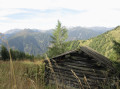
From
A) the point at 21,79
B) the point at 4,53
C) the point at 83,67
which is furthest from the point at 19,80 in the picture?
the point at 4,53

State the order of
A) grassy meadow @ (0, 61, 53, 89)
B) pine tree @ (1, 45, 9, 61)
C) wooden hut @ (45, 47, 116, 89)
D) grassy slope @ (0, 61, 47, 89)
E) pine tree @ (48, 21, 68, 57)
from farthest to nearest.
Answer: pine tree @ (1, 45, 9, 61) < pine tree @ (48, 21, 68, 57) < wooden hut @ (45, 47, 116, 89) < grassy slope @ (0, 61, 47, 89) < grassy meadow @ (0, 61, 53, 89)

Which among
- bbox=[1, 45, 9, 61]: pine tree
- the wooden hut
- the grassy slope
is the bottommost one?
bbox=[1, 45, 9, 61]: pine tree

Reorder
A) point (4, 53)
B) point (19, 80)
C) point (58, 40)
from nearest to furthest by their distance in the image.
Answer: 1. point (19, 80)
2. point (58, 40)
3. point (4, 53)

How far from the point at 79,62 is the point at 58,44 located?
17050 mm

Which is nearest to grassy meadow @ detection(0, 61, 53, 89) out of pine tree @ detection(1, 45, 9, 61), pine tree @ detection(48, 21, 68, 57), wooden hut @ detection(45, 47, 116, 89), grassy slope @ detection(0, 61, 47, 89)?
grassy slope @ detection(0, 61, 47, 89)

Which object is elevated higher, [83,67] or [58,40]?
[58,40]

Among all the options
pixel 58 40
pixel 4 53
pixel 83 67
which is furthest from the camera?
pixel 4 53

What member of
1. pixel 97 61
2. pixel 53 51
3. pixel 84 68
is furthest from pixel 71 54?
pixel 53 51

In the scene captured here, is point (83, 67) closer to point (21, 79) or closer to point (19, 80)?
point (21, 79)

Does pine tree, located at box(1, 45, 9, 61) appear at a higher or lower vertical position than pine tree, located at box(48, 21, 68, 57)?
lower

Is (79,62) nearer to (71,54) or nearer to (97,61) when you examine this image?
(71,54)

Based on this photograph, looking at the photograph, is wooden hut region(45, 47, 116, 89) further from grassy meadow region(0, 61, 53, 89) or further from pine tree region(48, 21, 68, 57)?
pine tree region(48, 21, 68, 57)

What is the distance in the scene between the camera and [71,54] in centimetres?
1016

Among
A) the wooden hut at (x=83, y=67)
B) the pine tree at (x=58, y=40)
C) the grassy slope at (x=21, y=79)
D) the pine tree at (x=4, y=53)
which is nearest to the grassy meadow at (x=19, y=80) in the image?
the grassy slope at (x=21, y=79)
